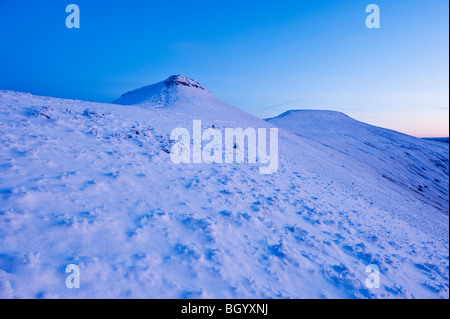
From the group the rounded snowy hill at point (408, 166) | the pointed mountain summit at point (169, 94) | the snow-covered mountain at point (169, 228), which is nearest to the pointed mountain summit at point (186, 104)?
the pointed mountain summit at point (169, 94)

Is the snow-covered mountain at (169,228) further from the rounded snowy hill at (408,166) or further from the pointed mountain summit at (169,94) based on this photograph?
the pointed mountain summit at (169,94)

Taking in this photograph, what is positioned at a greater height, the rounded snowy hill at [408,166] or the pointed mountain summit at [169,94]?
the pointed mountain summit at [169,94]

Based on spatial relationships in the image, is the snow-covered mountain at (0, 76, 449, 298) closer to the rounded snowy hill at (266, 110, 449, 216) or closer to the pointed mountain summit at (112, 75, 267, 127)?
the pointed mountain summit at (112, 75, 267, 127)

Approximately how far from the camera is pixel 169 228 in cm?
529

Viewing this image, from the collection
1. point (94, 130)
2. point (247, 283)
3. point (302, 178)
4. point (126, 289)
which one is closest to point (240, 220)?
point (247, 283)

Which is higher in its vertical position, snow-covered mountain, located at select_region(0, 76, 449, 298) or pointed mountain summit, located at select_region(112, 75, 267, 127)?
pointed mountain summit, located at select_region(112, 75, 267, 127)

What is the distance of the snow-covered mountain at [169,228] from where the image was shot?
395cm

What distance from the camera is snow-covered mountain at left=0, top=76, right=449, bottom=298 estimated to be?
156 inches

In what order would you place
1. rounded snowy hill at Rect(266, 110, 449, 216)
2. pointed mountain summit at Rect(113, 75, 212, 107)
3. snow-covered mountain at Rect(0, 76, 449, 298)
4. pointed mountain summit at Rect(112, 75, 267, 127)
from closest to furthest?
1. snow-covered mountain at Rect(0, 76, 449, 298)
2. rounded snowy hill at Rect(266, 110, 449, 216)
3. pointed mountain summit at Rect(112, 75, 267, 127)
4. pointed mountain summit at Rect(113, 75, 212, 107)

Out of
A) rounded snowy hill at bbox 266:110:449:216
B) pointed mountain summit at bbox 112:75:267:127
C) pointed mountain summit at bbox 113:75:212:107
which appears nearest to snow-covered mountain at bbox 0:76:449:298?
pointed mountain summit at bbox 112:75:267:127

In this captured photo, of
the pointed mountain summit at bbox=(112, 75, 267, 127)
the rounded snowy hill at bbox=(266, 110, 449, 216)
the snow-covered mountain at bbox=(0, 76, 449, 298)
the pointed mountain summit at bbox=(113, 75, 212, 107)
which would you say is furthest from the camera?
the pointed mountain summit at bbox=(113, 75, 212, 107)

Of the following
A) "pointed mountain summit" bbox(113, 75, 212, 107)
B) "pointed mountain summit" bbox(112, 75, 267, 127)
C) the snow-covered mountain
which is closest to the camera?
the snow-covered mountain

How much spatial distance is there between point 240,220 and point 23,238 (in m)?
4.54

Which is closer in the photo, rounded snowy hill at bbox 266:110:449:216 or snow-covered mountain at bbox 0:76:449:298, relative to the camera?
snow-covered mountain at bbox 0:76:449:298
